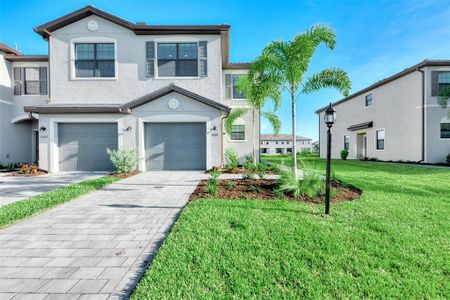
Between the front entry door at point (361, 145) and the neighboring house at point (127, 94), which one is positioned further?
the front entry door at point (361, 145)

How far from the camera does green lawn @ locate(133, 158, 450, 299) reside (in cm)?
251

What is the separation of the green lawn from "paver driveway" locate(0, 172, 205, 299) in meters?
0.44

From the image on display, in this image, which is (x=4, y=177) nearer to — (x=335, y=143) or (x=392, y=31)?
(x=392, y=31)

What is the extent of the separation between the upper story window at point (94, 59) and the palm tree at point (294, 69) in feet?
30.3

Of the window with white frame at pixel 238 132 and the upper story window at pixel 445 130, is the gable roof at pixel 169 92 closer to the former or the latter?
the window with white frame at pixel 238 132

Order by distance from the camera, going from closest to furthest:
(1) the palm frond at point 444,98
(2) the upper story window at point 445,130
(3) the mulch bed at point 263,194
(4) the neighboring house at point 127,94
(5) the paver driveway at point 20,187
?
(3) the mulch bed at point 263,194 → (5) the paver driveway at point 20,187 → (4) the neighboring house at point 127,94 → (1) the palm frond at point 444,98 → (2) the upper story window at point 445,130

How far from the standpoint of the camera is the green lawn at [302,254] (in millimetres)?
2514

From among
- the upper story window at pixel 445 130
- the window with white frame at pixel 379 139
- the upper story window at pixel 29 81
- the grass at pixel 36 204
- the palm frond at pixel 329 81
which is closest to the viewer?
the grass at pixel 36 204

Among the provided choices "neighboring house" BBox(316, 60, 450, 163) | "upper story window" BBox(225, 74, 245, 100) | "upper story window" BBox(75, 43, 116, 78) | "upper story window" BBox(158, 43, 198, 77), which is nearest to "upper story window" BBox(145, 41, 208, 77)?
"upper story window" BBox(158, 43, 198, 77)

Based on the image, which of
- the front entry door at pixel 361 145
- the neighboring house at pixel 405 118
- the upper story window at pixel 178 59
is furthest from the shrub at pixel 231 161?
the front entry door at pixel 361 145

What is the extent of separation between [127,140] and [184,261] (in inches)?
394

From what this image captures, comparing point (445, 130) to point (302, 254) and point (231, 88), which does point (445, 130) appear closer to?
point (231, 88)

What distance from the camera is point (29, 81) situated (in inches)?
551

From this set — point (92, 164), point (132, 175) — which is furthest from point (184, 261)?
point (92, 164)
